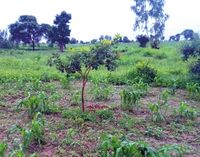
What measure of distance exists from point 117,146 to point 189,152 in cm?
181

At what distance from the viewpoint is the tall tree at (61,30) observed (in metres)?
30.7

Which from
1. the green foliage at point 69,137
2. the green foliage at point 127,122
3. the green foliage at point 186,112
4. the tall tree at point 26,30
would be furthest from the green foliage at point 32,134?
the tall tree at point 26,30

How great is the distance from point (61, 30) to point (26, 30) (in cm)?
350

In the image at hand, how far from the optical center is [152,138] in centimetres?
647

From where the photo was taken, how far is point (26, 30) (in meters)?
32.6

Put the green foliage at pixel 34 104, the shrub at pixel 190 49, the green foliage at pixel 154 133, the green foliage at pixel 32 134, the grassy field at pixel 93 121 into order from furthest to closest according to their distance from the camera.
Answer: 1. the shrub at pixel 190 49
2. the green foliage at pixel 34 104
3. the green foliage at pixel 154 133
4. the grassy field at pixel 93 121
5. the green foliage at pixel 32 134

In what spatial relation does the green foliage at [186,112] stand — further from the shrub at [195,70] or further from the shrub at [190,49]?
the shrub at [190,49]

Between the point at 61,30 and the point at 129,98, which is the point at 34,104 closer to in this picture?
the point at 129,98

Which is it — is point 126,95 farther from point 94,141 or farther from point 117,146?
point 117,146

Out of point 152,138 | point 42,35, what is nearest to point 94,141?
point 152,138

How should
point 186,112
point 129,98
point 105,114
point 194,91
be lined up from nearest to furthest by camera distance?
point 105,114 < point 186,112 < point 129,98 < point 194,91

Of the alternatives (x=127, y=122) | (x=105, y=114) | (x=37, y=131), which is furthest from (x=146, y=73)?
(x=37, y=131)

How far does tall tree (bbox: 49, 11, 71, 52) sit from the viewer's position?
30.7 m

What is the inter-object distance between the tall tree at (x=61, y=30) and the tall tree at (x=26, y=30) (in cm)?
177
